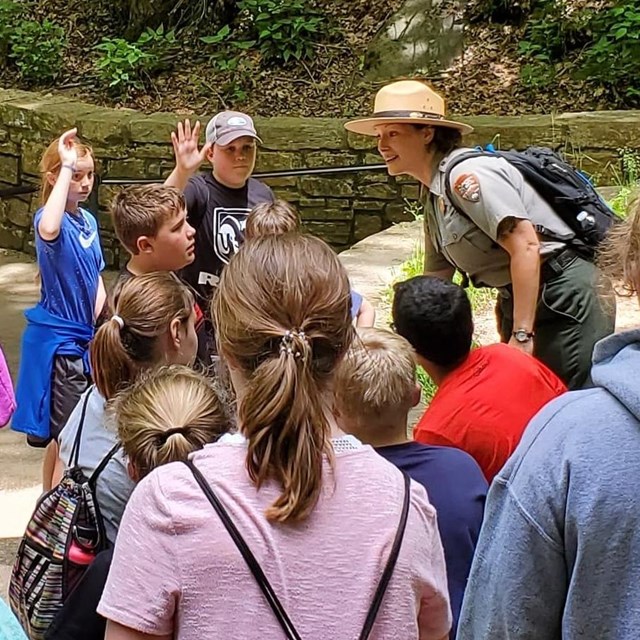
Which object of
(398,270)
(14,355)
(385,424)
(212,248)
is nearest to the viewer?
(385,424)

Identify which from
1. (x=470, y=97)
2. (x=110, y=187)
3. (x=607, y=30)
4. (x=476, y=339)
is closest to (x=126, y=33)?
(x=110, y=187)

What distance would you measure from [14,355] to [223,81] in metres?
4.35

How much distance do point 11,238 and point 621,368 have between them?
9.07m

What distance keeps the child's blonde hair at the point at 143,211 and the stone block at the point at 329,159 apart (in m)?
5.13

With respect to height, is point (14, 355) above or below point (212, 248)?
below

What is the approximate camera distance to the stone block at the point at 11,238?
31.4 ft

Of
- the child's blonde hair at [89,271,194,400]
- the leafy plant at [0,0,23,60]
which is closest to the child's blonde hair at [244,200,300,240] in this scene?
the child's blonde hair at [89,271,194,400]

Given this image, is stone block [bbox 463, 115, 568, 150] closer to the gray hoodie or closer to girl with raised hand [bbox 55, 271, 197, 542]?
girl with raised hand [bbox 55, 271, 197, 542]

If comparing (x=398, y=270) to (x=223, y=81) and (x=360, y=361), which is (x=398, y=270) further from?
(x=223, y=81)

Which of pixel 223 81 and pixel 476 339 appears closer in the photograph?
pixel 476 339

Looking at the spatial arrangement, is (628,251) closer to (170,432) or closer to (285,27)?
(170,432)

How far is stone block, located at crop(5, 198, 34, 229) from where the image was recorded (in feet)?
31.1

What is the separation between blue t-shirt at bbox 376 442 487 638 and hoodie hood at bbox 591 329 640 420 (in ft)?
3.05

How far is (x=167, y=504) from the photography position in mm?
1435
